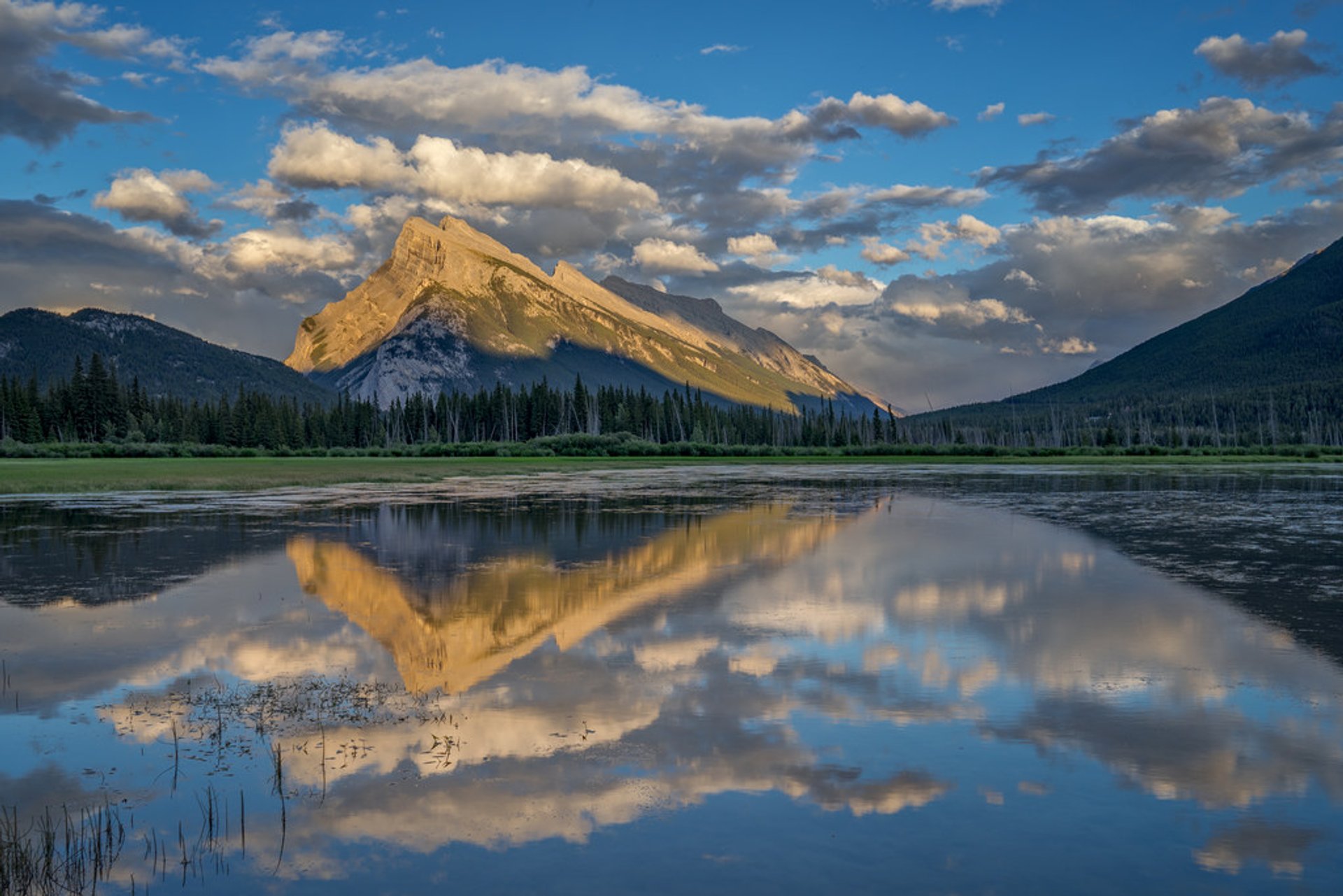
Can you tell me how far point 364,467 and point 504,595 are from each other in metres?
83.3

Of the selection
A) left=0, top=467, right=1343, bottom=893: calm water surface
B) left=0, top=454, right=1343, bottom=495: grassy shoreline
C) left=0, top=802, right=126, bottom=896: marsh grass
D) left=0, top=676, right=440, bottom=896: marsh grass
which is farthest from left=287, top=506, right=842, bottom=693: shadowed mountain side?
left=0, top=454, right=1343, bottom=495: grassy shoreline

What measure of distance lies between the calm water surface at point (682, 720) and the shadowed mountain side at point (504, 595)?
0.43ft

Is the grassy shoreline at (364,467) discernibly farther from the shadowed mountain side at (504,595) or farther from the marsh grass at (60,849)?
the marsh grass at (60,849)

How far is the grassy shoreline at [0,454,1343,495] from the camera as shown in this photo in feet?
207

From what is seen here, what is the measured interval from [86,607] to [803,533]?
21.5 m

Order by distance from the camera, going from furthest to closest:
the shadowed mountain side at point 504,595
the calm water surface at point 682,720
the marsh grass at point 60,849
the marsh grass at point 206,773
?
1. the shadowed mountain side at point 504,595
2. the calm water surface at point 682,720
3. the marsh grass at point 206,773
4. the marsh grass at point 60,849

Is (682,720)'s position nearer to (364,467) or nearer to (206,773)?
(206,773)

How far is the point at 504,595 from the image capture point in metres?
20.9

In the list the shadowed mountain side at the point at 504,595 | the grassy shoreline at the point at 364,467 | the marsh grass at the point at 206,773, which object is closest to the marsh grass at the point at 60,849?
the marsh grass at the point at 206,773

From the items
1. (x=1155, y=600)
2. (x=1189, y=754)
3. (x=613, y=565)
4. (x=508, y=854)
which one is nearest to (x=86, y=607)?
(x=613, y=565)

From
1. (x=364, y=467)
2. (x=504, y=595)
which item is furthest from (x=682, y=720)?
(x=364, y=467)

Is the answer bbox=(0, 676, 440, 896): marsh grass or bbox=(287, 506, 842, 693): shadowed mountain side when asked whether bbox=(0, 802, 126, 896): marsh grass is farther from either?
bbox=(287, 506, 842, 693): shadowed mountain side

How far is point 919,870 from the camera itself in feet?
26.3

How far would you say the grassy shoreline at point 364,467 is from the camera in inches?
2486
